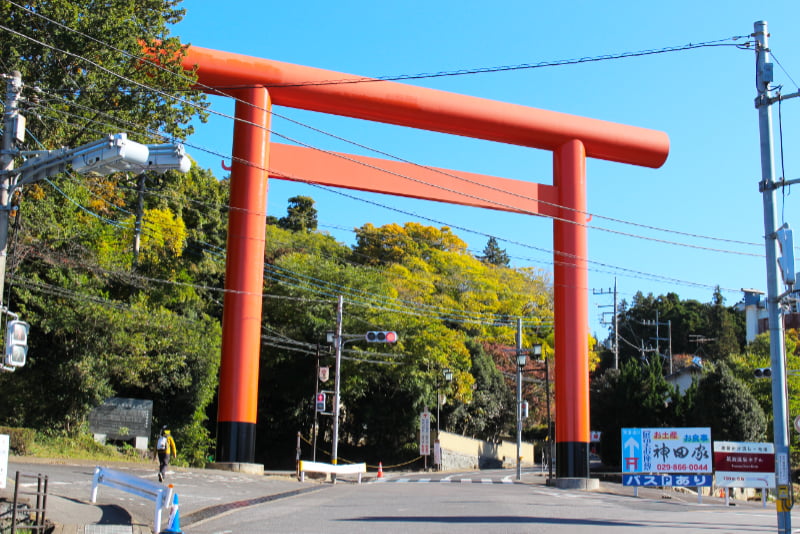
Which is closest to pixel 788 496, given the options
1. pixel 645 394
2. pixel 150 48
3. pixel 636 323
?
pixel 150 48

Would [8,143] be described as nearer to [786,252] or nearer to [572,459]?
[786,252]

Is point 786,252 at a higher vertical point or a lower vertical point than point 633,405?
higher

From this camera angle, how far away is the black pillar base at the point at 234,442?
20.9 metres

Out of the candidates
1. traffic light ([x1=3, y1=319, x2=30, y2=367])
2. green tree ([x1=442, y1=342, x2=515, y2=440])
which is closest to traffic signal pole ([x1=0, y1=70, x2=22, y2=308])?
traffic light ([x1=3, y1=319, x2=30, y2=367])

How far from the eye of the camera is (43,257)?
2345 centimetres

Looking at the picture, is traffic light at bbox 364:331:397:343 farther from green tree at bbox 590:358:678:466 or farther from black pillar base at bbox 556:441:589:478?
green tree at bbox 590:358:678:466

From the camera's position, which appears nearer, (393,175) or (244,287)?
(244,287)

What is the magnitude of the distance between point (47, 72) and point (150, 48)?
2.67m

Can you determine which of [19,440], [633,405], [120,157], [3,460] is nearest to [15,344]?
[3,460]

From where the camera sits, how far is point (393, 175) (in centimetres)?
2234

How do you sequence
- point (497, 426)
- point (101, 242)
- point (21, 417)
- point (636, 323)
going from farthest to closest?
point (636, 323), point (497, 426), point (101, 242), point (21, 417)

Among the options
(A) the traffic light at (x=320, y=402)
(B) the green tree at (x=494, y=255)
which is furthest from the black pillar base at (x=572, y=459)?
(B) the green tree at (x=494, y=255)

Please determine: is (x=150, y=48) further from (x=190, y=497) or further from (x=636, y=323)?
(x=636, y=323)

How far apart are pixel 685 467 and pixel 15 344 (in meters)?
18.3
